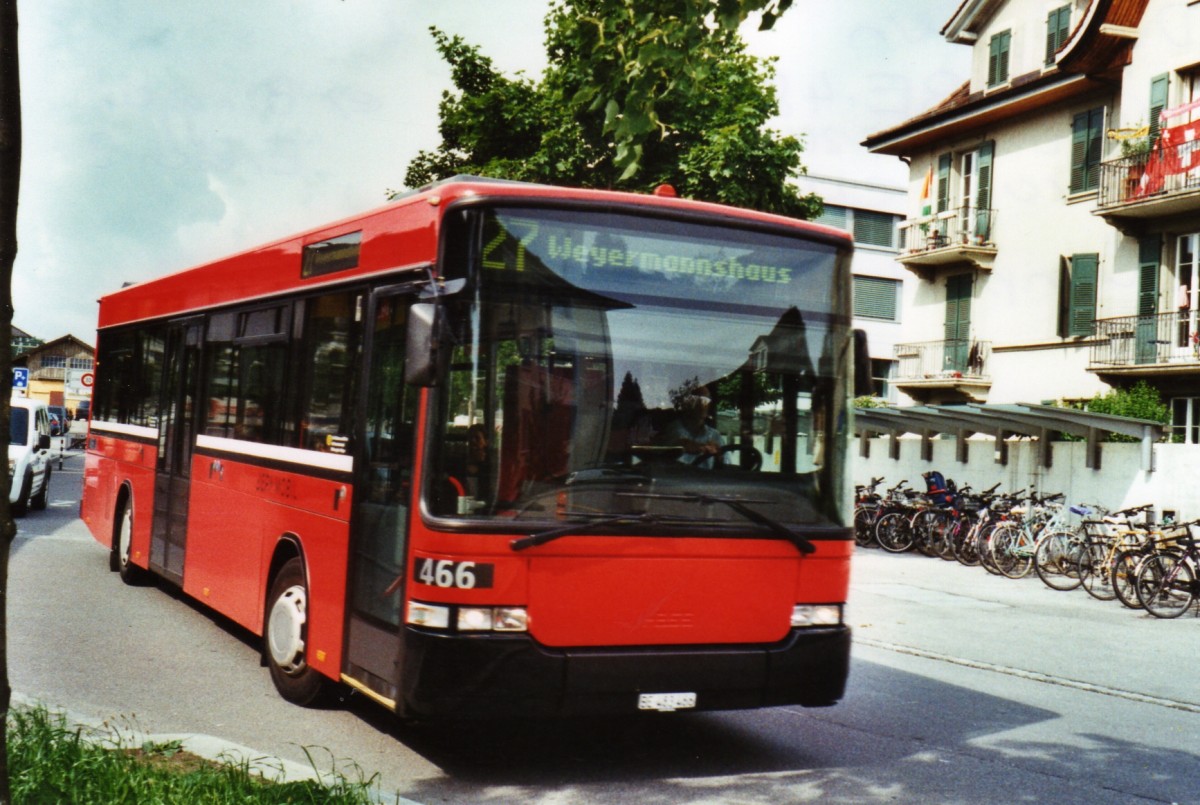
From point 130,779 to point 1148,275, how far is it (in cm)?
2567

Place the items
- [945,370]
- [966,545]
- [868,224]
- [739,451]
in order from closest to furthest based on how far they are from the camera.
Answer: [739,451] < [966,545] < [945,370] < [868,224]

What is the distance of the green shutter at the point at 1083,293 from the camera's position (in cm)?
2836

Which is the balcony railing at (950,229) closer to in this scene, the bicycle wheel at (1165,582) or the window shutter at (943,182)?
the window shutter at (943,182)

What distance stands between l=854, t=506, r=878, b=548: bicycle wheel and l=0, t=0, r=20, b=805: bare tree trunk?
805 inches

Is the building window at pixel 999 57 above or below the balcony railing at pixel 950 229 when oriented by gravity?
above

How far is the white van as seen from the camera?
19875mm

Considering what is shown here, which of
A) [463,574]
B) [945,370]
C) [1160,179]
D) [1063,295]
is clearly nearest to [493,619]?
[463,574]

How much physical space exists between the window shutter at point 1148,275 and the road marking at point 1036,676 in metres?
17.9

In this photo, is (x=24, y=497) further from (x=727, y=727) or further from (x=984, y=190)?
(x=984, y=190)

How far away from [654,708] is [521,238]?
2171 millimetres

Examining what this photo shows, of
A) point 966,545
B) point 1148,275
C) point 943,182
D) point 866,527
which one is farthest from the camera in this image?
point 943,182

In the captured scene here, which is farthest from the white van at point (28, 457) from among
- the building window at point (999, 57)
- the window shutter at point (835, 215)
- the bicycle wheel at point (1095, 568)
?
the window shutter at point (835, 215)

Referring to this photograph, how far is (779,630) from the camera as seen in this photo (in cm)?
636

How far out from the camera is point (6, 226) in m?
4.20
